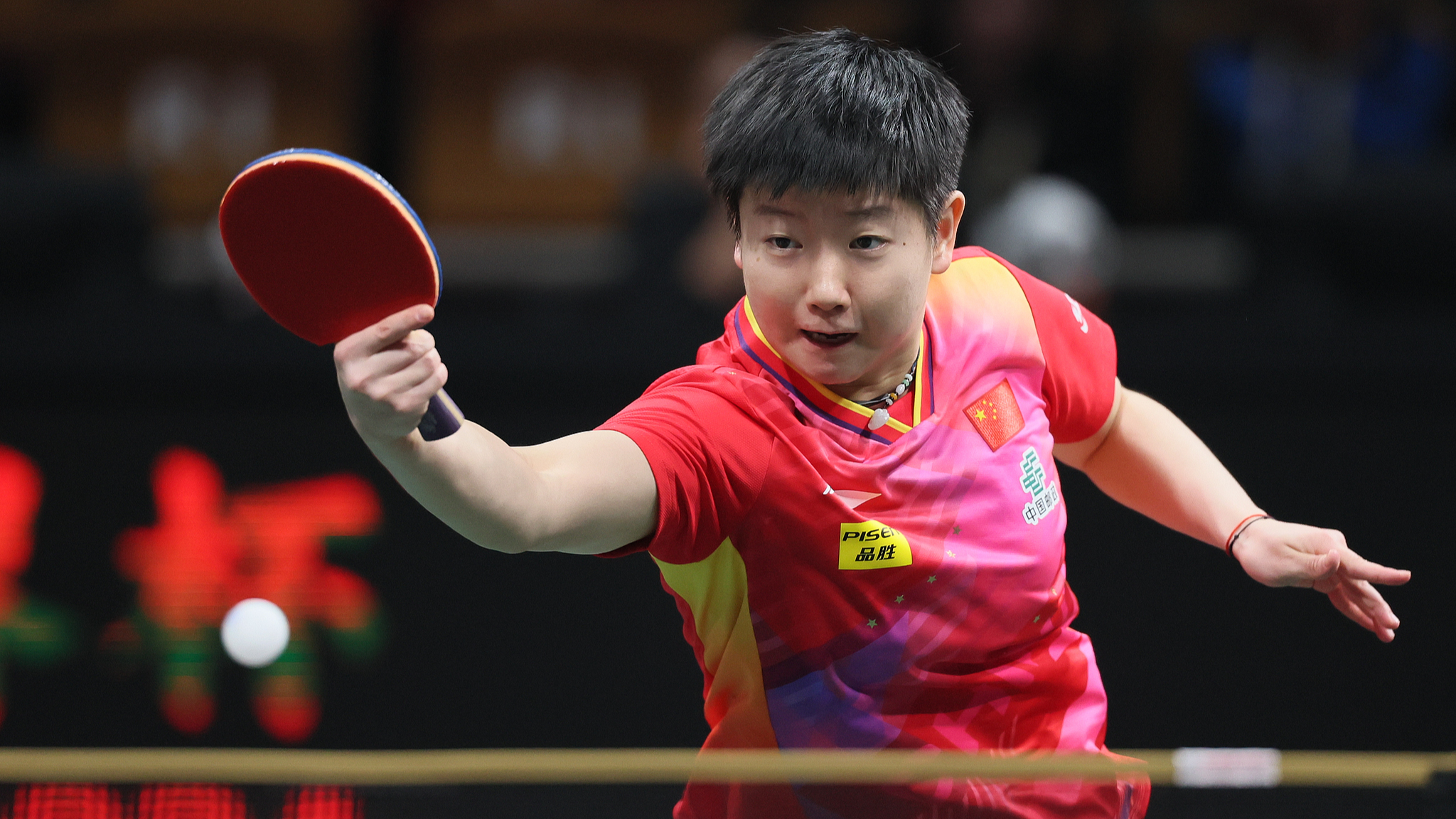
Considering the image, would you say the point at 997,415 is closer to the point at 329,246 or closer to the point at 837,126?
the point at 837,126

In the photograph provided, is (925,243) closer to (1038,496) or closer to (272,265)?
(1038,496)

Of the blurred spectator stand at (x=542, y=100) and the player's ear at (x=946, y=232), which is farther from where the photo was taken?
the blurred spectator stand at (x=542, y=100)

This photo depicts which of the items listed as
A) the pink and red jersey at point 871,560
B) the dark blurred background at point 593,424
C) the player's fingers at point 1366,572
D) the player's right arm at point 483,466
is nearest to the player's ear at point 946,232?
the pink and red jersey at point 871,560

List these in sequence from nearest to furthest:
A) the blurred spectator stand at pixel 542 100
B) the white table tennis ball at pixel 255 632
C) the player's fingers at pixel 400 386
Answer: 1. the player's fingers at pixel 400 386
2. the white table tennis ball at pixel 255 632
3. the blurred spectator stand at pixel 542 100

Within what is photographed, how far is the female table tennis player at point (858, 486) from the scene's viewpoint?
184cm

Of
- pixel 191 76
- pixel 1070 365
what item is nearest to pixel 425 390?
pixel 1070 365

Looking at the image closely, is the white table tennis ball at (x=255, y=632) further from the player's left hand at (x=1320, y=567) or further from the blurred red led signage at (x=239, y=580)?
the player's left hand at (x=1320, y=567)

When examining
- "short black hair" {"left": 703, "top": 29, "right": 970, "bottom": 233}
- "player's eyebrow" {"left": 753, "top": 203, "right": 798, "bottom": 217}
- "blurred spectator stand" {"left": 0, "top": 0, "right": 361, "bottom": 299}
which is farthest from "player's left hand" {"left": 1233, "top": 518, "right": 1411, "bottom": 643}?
"blurred spectator stand" {"left": 0, "top": 0, "right": 361, "bottom": 299}

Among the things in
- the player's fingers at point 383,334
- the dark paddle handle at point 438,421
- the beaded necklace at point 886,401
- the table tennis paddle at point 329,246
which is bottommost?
the beaded necklace at point 886,401

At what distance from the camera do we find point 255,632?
3.90 meters

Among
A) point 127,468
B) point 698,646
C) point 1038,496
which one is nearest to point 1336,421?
point 1038,496

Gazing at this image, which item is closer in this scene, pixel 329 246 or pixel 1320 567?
pixel 329 246

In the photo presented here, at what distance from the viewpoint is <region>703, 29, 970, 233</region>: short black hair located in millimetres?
1848

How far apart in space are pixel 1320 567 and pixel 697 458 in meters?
0.81
